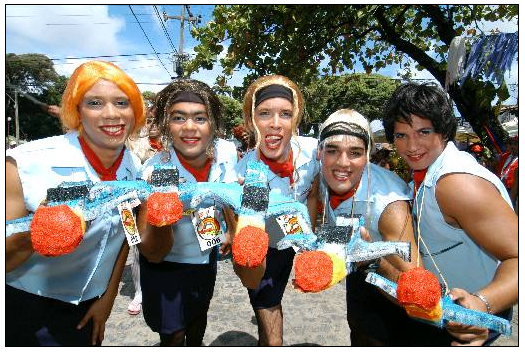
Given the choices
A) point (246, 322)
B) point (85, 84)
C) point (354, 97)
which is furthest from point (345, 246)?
point (354, 97)

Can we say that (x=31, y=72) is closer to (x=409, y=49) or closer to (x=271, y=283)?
(x=409, y=49)

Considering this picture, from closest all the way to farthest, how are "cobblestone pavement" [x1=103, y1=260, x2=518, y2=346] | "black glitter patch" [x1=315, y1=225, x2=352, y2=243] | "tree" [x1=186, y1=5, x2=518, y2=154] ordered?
"black glitter patch" [x1=315, y1=225, x2=352, y2=243]
"cobblestone pavement" [x1=103, y1=260, x2=518, y2=346]
"tree" [x1=186, y1=5, x2=518, y2=154]

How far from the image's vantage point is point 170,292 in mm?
2236

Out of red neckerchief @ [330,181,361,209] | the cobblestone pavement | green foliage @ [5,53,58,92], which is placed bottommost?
the cobblestone pavement

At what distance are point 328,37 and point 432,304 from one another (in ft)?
18.5

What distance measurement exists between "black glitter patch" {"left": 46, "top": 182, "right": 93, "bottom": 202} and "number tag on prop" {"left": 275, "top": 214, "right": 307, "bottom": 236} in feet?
2.95

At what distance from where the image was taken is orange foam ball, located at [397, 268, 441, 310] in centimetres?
134

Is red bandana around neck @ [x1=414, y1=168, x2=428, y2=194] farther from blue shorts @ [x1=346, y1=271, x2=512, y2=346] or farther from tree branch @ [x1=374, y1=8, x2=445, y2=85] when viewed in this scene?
tree branch @ [x1=374, y1=8, x2=445, y2=85]

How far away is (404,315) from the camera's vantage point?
2131 millimetres

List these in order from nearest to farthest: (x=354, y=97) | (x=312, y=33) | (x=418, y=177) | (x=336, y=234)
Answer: (x=336, y=234) → (x=418, y=177) → (x=312, y=33) → (x=354, y=97)

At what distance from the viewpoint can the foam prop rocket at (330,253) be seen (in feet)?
4.63

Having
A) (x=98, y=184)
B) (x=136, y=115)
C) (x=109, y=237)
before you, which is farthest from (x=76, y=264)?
(x=136, y=115)

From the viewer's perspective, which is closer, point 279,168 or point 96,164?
point 96,164

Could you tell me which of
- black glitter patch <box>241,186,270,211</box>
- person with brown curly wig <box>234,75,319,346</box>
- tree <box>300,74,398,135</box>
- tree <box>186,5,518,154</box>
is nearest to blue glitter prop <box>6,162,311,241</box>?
black glitter patch <box>241,186,270,211</box>
